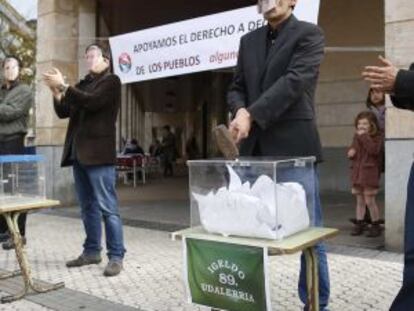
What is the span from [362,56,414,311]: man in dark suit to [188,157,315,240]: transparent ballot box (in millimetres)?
490

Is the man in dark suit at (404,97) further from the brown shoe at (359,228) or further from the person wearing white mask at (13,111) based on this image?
the person wearing white mask at (13,111)

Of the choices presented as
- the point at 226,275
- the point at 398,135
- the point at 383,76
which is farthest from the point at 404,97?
the point at 398,135

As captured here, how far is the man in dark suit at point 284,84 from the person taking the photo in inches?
135

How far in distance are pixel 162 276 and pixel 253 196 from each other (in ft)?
9.02

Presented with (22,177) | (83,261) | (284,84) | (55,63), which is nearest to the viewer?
(284,84)

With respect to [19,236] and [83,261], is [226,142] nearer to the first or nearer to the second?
[19,236]

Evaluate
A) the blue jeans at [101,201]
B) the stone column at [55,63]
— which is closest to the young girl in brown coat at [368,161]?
the blue jeans at [101,201]

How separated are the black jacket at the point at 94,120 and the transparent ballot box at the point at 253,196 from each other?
240cm

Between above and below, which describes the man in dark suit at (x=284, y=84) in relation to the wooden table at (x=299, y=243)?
above

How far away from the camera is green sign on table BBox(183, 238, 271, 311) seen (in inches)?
113

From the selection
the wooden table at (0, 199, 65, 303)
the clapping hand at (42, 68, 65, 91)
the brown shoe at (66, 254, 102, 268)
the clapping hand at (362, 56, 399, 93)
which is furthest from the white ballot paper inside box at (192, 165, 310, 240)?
the brown shoe at (66, 254, 102, 268)

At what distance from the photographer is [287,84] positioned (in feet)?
11.1

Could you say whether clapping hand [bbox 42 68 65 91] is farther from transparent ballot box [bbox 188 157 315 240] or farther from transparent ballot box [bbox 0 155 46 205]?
transparent ballot box [bbox 188 157 315 240]

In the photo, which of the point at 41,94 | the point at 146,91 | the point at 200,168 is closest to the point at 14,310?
the point at 200,168
